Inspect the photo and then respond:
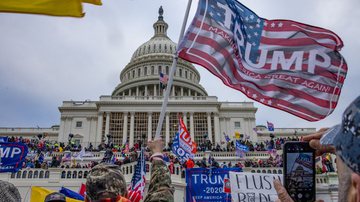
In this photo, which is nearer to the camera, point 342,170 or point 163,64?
point 342,170

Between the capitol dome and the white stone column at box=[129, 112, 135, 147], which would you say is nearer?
the white stone column at box=[129, 112, 135, 147]

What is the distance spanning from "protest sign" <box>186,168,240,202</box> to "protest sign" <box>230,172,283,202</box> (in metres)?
2.84

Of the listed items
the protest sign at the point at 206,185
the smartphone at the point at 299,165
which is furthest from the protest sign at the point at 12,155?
the smartphone at the point at 299,165

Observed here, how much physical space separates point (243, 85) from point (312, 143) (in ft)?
15.1

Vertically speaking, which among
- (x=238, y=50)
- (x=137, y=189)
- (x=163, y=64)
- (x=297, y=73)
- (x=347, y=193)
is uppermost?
(x=163, y=64)

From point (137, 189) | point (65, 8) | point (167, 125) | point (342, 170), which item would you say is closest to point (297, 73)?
point (65, 8)

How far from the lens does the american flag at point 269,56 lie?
6141 mm

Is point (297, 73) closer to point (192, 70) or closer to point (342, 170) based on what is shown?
point (342, 170)

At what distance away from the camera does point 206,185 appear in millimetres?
12445

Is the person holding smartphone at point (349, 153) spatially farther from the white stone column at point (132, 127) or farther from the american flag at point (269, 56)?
the white stone column at point (132, 127)

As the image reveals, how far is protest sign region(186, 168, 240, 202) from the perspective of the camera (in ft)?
39.5

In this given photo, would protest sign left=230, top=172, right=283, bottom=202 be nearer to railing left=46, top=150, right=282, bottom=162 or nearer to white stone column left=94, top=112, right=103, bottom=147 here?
railing left=46, top=150, right=282, bottom=162

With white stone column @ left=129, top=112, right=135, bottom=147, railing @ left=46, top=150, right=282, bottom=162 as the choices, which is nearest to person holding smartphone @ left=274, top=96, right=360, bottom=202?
railing @ left=46, top=150, right=282, bottom=162

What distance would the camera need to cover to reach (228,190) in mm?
11953
